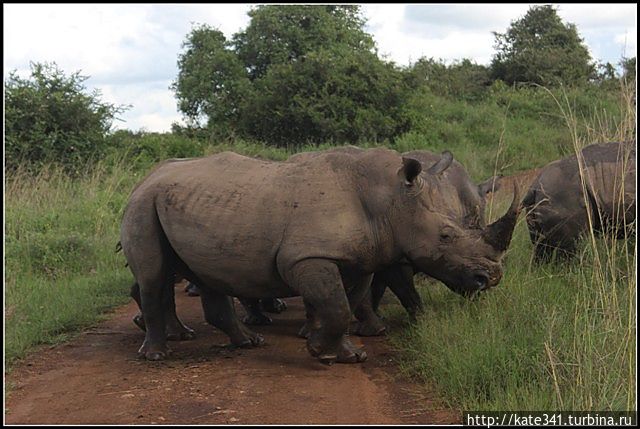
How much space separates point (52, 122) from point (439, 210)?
10607mm

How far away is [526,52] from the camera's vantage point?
25.6 metres

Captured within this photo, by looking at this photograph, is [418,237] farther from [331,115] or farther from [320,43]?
[320,43]

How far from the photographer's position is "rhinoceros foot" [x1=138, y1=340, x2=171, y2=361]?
240 inches

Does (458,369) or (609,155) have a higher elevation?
(609,155)

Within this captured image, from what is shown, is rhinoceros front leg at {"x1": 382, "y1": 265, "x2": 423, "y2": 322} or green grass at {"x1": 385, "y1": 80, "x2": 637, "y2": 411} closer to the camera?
green grass at {"x1": 385, "y1": 80, "x2": 637, "y2": 411}

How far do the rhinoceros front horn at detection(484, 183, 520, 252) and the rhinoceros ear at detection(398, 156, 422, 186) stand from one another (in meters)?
0.62

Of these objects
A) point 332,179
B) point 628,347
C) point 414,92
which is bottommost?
point 628,347

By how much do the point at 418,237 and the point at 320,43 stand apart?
17.6 meters

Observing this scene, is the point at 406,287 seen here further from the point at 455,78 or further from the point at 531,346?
the point at 455,78

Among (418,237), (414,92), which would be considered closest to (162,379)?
(418,237)

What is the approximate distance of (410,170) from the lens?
582 centimetres

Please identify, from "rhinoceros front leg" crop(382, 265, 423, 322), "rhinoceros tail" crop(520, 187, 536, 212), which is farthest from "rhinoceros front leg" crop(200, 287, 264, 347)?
"rhinoceros tail" crop(520, 187, 536, 212)

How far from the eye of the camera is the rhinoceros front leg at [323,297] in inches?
222

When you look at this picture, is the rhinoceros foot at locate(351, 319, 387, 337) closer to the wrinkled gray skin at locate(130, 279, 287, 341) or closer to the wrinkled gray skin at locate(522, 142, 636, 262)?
the wrinkled gray skin at locate(130, 279, 287, 341)
